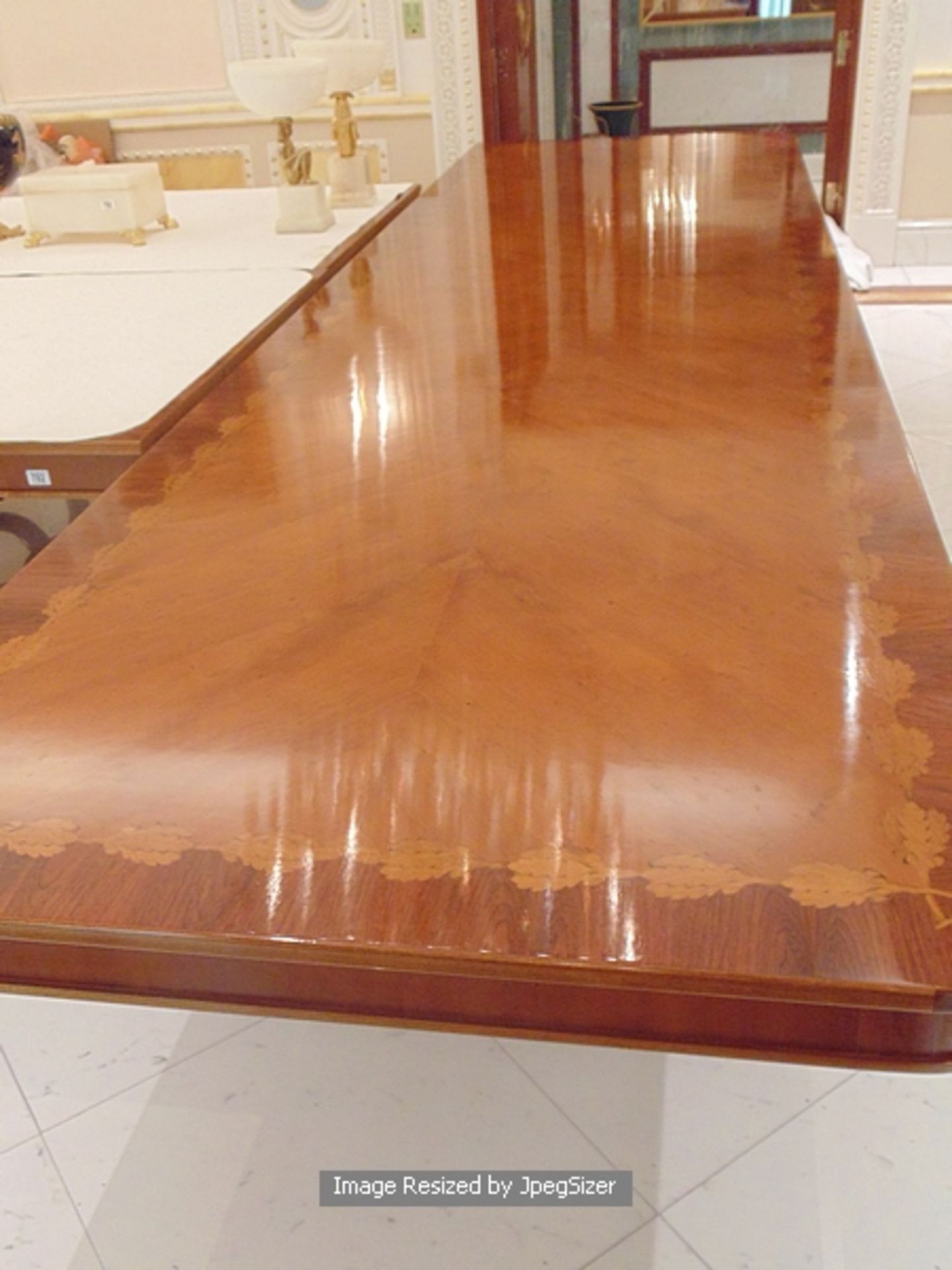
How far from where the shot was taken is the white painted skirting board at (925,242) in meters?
5.26

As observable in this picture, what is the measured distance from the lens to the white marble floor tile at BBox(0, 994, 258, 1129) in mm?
1559

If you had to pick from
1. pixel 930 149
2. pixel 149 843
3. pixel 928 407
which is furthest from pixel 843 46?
pixel 149 843

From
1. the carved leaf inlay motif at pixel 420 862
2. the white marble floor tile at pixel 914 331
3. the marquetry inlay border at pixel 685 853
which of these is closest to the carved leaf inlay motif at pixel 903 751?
the marquetry inlay border at pixel 685 853

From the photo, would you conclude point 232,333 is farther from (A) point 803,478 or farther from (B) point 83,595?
(A) point 803,478

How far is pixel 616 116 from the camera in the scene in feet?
22.7

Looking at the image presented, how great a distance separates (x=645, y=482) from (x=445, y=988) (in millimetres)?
683

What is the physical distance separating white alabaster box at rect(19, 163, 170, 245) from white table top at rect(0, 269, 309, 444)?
1.18 feet

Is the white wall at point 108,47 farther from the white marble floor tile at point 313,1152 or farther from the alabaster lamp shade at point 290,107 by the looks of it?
the white marble floor tile at point 313,1152

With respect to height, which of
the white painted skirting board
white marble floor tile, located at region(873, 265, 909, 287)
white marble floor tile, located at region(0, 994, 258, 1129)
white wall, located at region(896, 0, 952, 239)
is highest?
white wall, located at region(896, 0, 952, 239)

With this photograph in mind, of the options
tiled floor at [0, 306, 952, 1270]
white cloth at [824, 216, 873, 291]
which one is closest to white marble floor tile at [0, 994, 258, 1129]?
tiled floor at [0, 306, 952, 1270]

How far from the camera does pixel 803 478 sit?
121 centimetres

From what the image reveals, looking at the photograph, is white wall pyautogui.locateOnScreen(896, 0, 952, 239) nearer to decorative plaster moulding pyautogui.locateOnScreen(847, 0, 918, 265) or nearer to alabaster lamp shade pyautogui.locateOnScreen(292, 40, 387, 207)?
decorative plaster moulding pyautogui.locateOnScreen(847, 0, 918, 265)

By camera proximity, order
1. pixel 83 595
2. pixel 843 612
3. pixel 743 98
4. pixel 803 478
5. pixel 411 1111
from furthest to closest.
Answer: pixel 743 98
pixel 411 1111
pixel 803 478
pixel 83 595
pixel 843 612

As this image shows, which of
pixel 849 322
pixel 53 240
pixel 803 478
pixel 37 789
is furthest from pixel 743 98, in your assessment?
pixel 37 789
